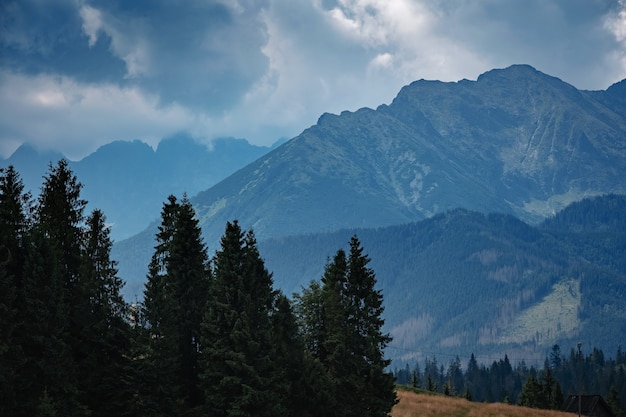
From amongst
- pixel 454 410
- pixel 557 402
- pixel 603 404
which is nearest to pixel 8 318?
pixel 454 410

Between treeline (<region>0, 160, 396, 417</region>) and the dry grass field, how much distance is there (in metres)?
13.2

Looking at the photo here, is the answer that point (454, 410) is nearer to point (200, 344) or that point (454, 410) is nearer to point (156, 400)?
point (200, 344)

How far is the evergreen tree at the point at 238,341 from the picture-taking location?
58562 millimetres

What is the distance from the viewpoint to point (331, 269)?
69.9 meters

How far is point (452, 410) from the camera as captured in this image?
82.6 m

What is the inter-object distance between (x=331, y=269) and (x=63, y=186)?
23453mm

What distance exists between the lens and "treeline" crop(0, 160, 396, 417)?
53219 mm

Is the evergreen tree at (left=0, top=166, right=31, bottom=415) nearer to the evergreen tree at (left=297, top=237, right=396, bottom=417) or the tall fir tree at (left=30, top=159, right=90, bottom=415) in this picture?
the tall fir tree at (left=30, top=159, right=90, bottom=415)

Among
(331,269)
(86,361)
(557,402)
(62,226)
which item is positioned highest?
(62,226)

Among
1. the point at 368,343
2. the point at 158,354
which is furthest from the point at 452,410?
the point at 158,354

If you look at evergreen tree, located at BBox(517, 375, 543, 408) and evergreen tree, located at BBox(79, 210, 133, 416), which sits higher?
evergreen tree, located at BBox(79, 210, 133, 416)

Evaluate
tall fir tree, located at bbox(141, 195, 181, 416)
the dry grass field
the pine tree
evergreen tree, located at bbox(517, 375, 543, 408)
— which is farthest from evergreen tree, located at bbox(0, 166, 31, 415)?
evergreen tree, located at bbox(517, 375, 543, 408)

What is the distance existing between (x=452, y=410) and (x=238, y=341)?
32264 mm

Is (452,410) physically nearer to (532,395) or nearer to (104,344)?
(104,344)
